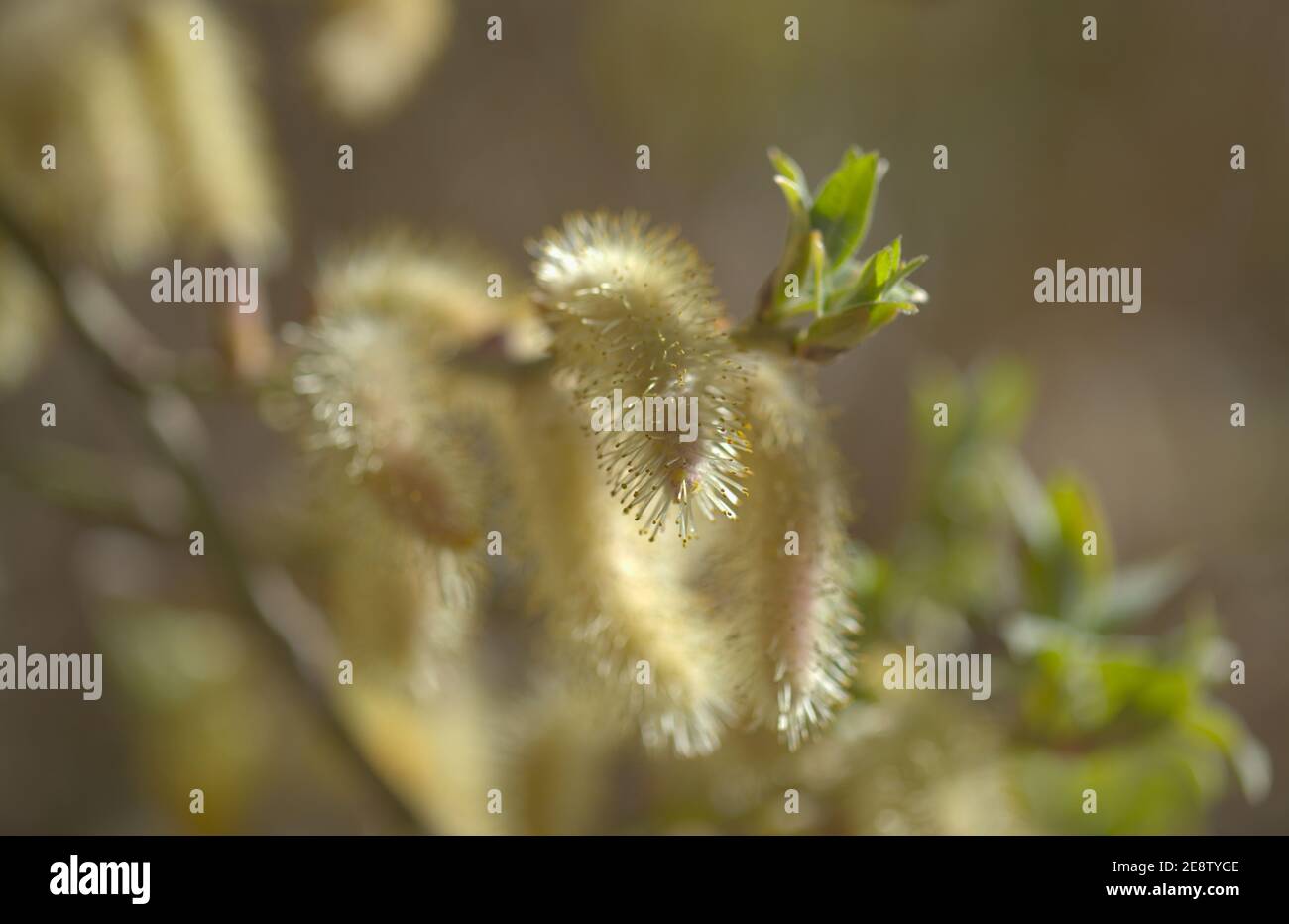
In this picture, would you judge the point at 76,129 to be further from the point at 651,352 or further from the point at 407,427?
the point at 651,352

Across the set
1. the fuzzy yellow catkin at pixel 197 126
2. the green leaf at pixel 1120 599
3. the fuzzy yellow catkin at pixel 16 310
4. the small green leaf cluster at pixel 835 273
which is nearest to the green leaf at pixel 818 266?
the small green leaf cluster at pixel 835 273

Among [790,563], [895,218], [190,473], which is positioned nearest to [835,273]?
[790,563]

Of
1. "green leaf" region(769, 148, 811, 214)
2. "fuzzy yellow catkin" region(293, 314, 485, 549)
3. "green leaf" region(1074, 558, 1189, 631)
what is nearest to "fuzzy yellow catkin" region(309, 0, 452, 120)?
"fuzzy yellow catkin" region(293, 314, 485, 549)

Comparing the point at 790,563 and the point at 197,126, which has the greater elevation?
the point at 197,126

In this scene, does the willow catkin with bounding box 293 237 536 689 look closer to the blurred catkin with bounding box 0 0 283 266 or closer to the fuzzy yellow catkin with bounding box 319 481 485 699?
the fuzzy yellow catkin with bounding box 319 481 485 699

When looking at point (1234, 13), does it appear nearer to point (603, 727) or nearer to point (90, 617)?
point (603, 727)
